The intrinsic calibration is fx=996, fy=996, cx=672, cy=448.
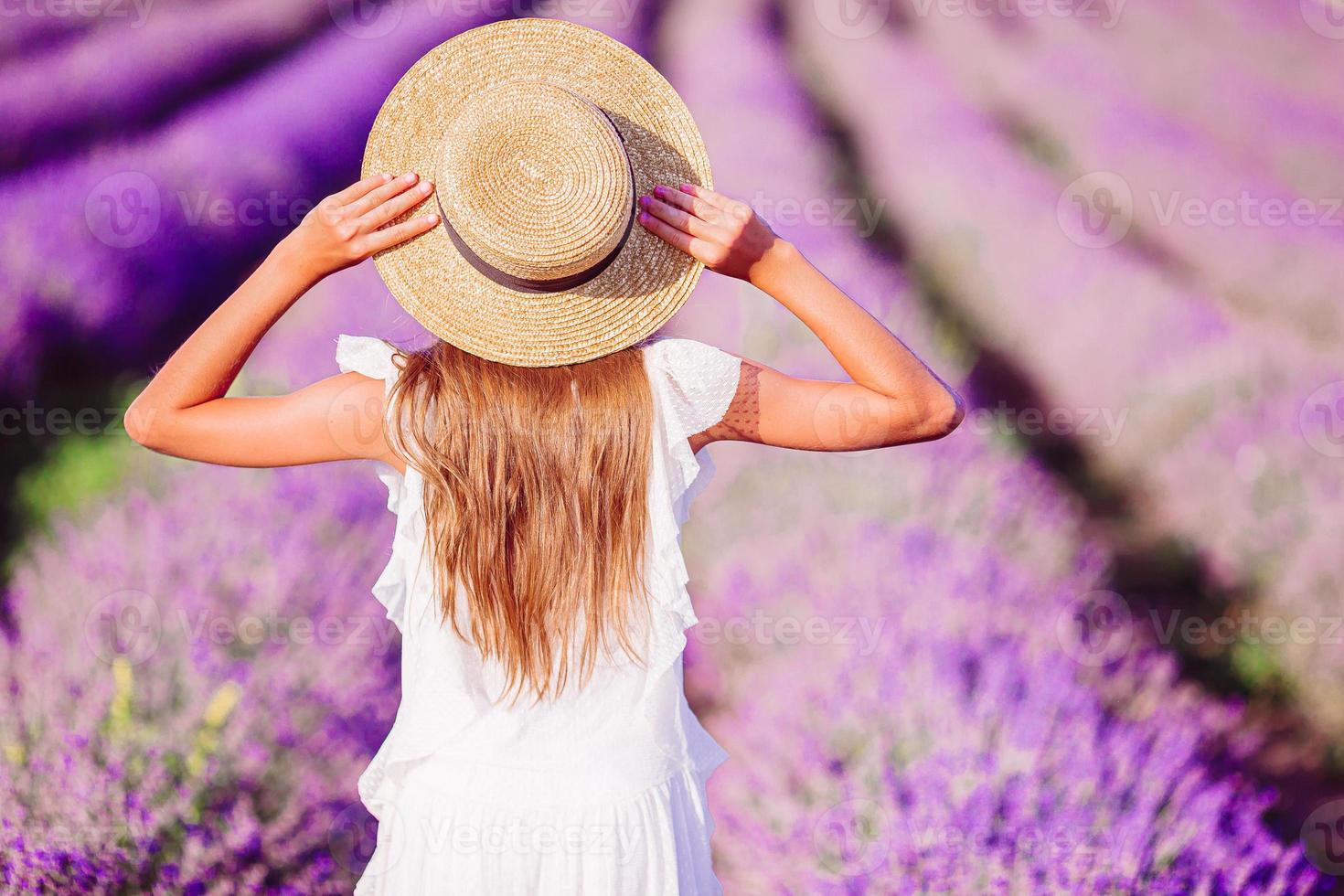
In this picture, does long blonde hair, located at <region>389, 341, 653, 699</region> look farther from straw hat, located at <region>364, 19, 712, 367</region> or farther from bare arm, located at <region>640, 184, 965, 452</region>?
bare arm, located at <region>640, 184, 965, 452</region>

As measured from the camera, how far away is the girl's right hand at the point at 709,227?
4.34 ft

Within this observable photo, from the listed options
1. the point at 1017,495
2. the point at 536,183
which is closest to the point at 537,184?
the point at 536,183

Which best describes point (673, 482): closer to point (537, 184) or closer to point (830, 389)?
point (830, 389)

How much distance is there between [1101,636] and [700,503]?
3.82 ft

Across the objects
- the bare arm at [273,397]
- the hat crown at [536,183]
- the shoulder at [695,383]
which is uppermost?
the hat crown at [536,183]

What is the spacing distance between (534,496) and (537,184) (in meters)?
0.41

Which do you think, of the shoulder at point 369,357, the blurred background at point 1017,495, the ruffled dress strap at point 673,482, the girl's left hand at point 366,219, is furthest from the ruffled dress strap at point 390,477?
the blurred background at point 1017,495

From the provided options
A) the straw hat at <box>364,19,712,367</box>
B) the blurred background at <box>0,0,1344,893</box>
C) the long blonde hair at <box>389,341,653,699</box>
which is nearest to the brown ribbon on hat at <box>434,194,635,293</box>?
the straw hat at <box>364,19,712,367</box>

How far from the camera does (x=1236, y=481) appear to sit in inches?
107

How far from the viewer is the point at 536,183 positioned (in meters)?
1.29

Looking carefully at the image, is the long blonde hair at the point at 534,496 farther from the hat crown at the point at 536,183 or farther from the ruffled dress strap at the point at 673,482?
the hat crown at the point at 536,183

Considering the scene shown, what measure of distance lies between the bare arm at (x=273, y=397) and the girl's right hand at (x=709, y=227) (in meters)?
0.31

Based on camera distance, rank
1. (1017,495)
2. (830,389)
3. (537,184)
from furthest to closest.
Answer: (1017,495), (830,389), (537,184)

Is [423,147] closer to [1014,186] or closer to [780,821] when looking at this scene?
[1014,186]
